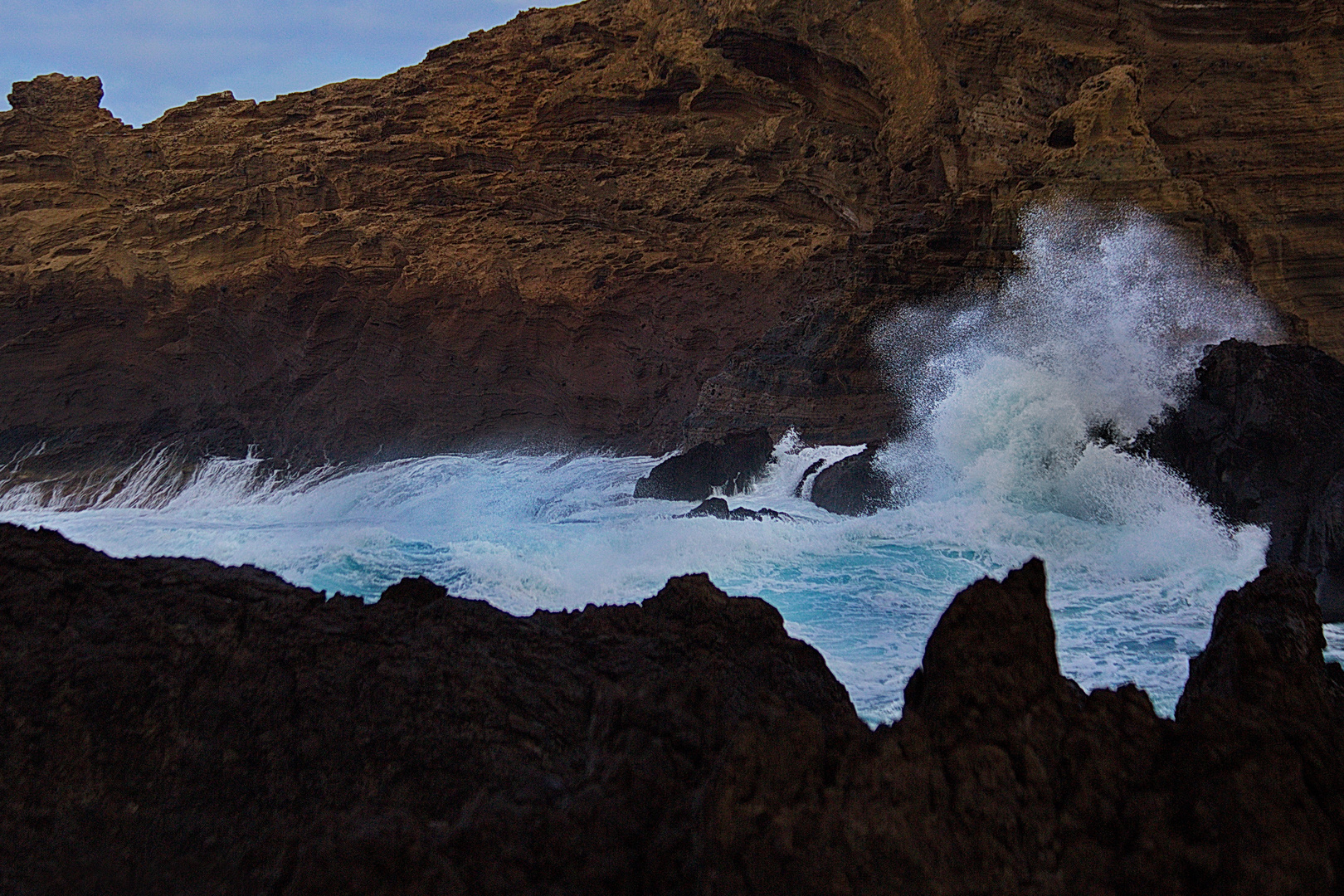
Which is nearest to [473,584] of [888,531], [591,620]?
[888,531]

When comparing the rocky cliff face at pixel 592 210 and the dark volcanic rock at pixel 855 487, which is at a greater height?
the rocky cliff face at pixel 592 210

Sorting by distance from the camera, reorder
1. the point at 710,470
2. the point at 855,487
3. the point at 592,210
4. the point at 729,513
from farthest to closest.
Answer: the point at 592,210
the point at 710,470
the point at 855,487
the point at 729,513

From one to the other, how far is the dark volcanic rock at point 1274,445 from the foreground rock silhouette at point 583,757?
5164 millimetres

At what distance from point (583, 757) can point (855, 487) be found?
851cm

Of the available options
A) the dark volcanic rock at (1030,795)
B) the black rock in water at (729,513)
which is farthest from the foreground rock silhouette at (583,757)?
the black rock in water at (729,513)

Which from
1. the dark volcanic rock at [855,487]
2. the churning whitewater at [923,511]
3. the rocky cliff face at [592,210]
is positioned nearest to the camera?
the churning whitewater at [923,511]

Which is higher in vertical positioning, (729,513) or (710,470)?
(710,470)

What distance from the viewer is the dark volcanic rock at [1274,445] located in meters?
7.13

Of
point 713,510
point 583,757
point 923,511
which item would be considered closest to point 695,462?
point 713,510

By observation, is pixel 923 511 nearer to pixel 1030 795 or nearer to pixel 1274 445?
pixel 1274 445

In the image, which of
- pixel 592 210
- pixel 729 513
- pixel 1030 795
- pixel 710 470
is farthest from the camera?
pixel 592 210

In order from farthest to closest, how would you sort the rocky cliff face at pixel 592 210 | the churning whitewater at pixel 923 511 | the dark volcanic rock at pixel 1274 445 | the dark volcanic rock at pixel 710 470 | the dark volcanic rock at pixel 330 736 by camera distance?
1. the rocky cliff face at pixel 592 210
2. the dark volcanic rock at pixel 710 470
3. the dark volcanic rock at pixel 1274 445
4. the churning whitewater at pixel 923 511
5. the dark volcanic rock at pixel 330 736

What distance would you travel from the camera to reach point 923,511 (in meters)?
9.64

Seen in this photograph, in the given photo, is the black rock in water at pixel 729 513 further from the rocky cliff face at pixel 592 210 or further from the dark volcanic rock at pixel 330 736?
the dark volcanic rock at pixel 330 736
